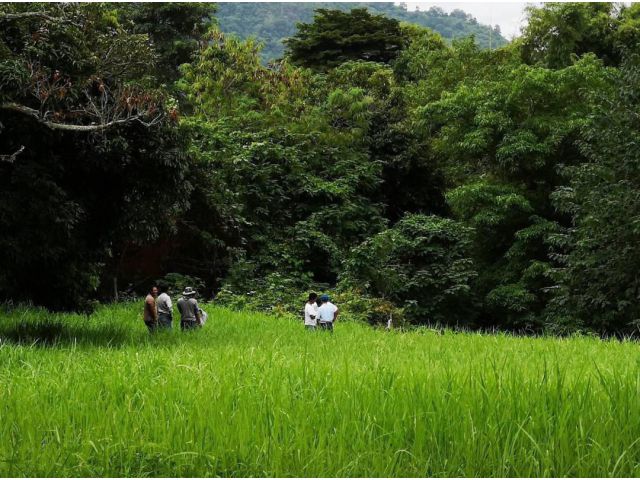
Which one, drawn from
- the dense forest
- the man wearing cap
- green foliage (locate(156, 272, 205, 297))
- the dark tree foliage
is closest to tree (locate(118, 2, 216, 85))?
the dense forest

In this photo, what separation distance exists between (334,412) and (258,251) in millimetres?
21128

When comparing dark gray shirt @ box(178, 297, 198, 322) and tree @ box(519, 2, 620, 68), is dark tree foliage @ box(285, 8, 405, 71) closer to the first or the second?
tree @ box(519, 2, 620, 68)

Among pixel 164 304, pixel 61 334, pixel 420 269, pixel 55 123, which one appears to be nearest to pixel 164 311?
pixel 164 304

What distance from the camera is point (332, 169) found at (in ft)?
91.5

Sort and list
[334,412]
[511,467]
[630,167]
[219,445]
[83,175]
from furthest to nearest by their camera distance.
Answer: [630,167] → [83,175] → [334,412] → [219,445] → [511,467]

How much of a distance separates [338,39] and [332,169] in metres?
12.2

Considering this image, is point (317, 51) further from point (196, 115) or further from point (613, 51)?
point (613, 51)

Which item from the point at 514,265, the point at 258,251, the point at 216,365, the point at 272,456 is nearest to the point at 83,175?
the point at 216,365

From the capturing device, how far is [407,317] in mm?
23750

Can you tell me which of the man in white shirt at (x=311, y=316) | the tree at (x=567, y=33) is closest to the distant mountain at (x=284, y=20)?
the tree at (x=567, y=33)

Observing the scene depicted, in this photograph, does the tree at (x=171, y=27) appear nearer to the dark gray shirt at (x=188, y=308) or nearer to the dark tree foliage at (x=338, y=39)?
the dark tree foliage at (x=338, y=39)

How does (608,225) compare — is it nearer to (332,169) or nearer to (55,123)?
(332,169)

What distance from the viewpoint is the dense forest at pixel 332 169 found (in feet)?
36.4

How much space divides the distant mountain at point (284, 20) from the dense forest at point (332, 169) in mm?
42766
